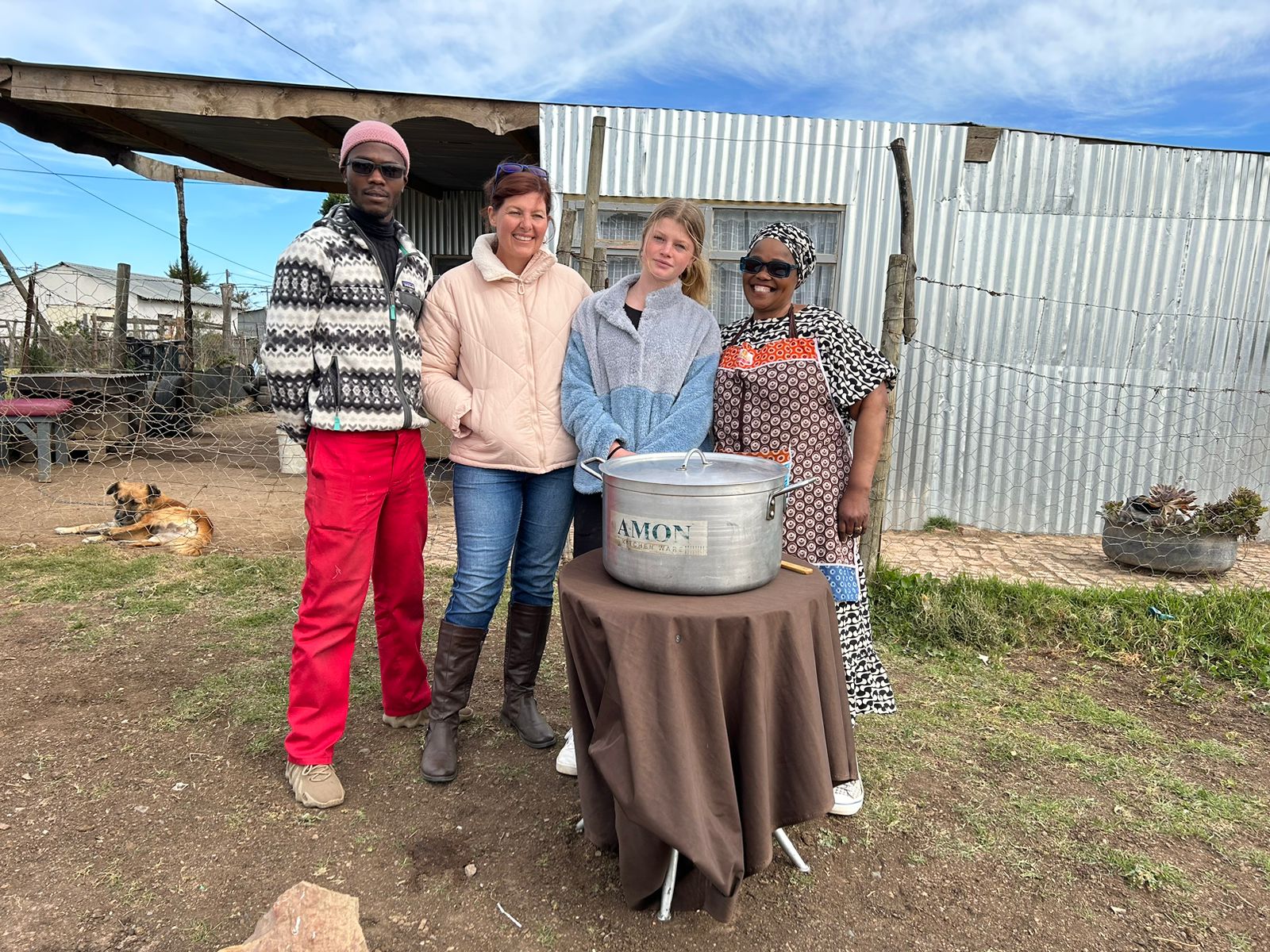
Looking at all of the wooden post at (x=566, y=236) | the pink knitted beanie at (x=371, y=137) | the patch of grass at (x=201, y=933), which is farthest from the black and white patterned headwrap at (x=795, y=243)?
the wooden post at (x=566, y=236)

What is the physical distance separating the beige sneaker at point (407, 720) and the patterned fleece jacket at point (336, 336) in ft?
3.98

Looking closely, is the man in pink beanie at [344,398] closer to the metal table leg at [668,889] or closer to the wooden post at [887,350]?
the metal table leg at [668,889]

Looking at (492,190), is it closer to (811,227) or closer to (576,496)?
(576,496)

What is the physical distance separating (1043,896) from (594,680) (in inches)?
54.6

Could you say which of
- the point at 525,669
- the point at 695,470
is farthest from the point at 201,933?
the point at 695,470

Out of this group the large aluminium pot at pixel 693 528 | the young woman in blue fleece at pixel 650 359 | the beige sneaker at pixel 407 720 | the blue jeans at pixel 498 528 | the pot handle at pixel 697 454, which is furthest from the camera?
the beige sneaker at pixel 407 720

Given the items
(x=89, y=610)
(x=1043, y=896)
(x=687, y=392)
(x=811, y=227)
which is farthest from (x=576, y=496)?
(x=811, y=227)

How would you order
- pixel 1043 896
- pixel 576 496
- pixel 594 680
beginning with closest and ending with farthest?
pixel 594 680 < pixel 1043 896 < pixel 576 496

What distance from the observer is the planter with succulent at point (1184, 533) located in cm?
554

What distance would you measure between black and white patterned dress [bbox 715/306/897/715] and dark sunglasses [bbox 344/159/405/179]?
113cm

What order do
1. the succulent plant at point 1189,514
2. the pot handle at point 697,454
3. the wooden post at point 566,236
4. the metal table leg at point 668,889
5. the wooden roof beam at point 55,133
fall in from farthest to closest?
the wooden roof beam at point 55,133 → the succulent plant at point 1189,514 → the wooden post at point 566,236 → the metal table leg at point 668,889 → the pot handle at point 697,454

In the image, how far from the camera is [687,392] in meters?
2.41

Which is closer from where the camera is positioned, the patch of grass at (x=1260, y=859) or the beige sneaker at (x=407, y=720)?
the patch of grass at (x=1260, y=859)

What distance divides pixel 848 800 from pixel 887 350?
8.16 ft
